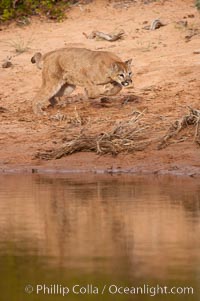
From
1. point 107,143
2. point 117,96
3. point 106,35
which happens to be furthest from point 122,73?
point 106,35

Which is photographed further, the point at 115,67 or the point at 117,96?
the point at 117,96

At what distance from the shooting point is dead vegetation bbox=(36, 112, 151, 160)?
49.1ft

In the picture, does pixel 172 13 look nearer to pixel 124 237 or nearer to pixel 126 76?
pixel 126 76

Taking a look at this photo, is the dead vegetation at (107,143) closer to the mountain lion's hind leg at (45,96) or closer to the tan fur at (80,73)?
the tan fur at (80,73)

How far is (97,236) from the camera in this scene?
10.1m

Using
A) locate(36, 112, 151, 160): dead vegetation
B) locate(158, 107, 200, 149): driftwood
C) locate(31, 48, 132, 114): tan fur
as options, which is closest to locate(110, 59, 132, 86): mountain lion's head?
locate(31, 48, 132, 114): tan fur

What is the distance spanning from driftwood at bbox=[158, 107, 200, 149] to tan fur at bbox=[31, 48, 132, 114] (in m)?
1.52

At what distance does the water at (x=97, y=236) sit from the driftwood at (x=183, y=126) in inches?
45.4

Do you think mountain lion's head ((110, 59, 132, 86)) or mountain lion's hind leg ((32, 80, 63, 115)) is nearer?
mountain lion's head ((110, 59, 132, 86))

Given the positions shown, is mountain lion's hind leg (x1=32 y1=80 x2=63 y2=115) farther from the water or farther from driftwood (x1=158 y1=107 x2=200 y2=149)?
the water

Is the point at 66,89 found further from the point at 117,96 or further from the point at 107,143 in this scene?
the point at 107,143

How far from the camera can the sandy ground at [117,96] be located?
48.8 ft

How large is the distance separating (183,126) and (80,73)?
2241 millimetres

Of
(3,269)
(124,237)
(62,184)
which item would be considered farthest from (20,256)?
(62,184)
